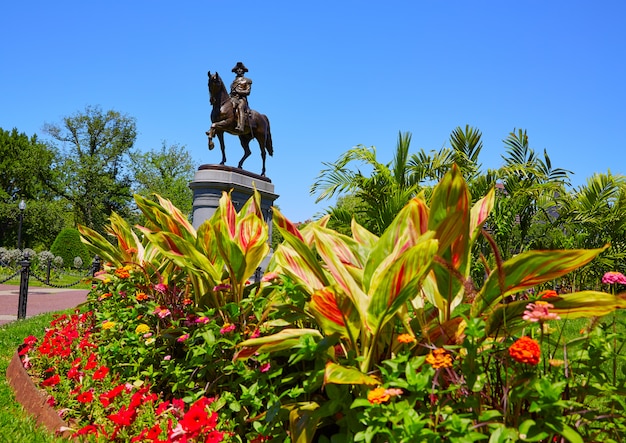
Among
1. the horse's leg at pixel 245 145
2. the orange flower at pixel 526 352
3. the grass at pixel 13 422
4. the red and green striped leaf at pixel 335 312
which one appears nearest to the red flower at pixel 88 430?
the grass at pixel 13 422

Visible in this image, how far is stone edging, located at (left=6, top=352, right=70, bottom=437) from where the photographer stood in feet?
9.35

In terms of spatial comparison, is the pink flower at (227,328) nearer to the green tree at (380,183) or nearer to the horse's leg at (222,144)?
the green tree at (380,183)

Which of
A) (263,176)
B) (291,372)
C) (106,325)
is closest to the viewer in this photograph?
(291,372)

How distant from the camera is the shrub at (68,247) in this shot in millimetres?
25016

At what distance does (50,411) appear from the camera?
2986 millimetres

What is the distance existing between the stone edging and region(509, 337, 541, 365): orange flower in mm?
2437

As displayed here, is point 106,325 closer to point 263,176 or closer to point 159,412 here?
point 159,412

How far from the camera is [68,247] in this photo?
82.6 feet

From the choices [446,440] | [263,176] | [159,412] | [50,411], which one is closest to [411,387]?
[446,440]

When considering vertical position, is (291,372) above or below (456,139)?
below

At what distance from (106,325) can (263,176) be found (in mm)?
11524

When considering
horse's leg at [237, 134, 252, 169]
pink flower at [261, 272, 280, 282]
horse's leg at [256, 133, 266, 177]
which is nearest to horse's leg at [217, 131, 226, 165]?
horse's leg at [237, 134, 252, 169]

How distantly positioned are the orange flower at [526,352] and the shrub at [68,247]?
2675 centimetres

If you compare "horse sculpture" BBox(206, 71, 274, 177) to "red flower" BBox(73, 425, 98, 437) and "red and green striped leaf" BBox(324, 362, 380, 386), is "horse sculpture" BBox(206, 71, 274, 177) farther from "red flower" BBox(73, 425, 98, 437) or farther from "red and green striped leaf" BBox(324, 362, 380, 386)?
"red and green striped leaf" BBox(324, 362, 380, 386)
